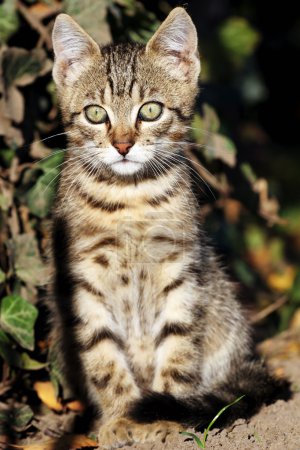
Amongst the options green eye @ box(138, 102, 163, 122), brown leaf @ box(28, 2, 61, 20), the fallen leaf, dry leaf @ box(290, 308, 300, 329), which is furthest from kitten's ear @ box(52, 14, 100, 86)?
the fallen leaf

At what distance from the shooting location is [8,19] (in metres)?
4.03

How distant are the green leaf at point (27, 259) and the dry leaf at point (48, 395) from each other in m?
0.54

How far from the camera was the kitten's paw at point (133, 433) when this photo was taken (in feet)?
10.6

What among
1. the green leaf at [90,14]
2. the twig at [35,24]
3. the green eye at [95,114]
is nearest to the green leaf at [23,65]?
the twig at [35,24]

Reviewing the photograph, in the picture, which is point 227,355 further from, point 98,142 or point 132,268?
point 98,142

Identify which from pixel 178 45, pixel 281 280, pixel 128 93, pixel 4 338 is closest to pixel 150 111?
pixel 128 93

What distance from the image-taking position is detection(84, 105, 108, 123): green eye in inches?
136

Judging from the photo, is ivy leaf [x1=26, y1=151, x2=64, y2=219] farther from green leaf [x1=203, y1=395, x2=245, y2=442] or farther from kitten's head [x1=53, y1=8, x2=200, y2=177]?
green leaf [x1=203, y1=395, x2=245, y2=442]

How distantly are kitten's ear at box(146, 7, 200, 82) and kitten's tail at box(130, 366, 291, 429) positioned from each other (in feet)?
4.79

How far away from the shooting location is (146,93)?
11.4ft

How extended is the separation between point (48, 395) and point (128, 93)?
157 centimetres

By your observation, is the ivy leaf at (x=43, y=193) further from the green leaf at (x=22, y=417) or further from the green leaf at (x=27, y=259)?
the green leaf at (x=22, y=417)

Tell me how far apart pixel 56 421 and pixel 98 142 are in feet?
4.67

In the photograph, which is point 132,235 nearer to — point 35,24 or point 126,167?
point 126,167
